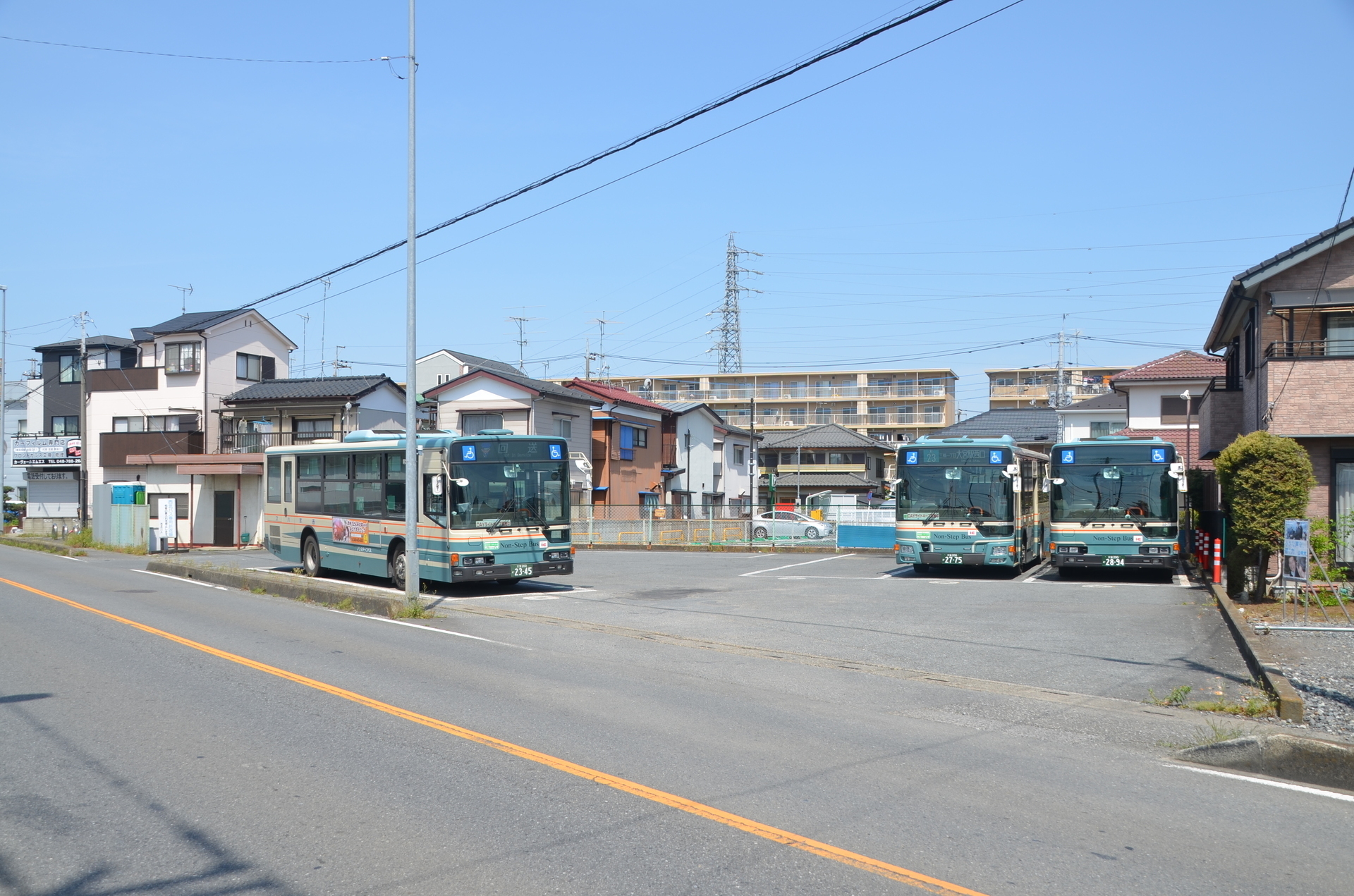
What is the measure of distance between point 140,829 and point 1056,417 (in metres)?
65.6

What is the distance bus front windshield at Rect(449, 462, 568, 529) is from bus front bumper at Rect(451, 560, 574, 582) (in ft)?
2.44

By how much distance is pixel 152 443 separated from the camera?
47.4 metres

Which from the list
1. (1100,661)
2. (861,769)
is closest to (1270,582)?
(1100,661)

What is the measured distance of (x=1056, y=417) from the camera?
212 feet

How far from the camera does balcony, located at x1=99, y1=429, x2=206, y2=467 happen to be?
47.2 metres

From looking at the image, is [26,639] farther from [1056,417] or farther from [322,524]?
[1056,417]

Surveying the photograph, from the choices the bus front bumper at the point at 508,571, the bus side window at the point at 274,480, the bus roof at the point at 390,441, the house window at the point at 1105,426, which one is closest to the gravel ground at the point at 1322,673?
the bus front bumper at the point at 508,571

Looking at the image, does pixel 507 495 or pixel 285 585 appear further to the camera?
pixel 285 585

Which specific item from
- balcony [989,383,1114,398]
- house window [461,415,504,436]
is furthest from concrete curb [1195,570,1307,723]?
balcony [989,383,1114,398]

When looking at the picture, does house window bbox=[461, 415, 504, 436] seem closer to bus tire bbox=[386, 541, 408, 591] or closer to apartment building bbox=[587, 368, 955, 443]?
bus tire bbox=[386, 541, 408, 591]

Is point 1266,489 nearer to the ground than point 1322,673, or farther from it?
farther from it

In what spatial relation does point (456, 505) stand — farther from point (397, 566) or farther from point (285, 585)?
point (285, 585)

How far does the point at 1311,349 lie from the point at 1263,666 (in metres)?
12.7

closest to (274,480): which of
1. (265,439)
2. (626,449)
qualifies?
(265,439)
